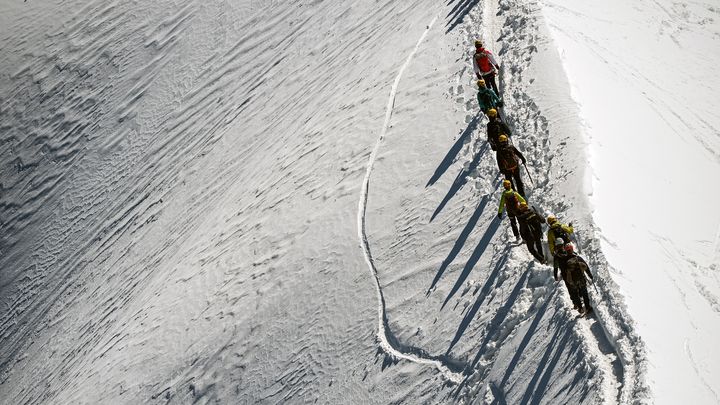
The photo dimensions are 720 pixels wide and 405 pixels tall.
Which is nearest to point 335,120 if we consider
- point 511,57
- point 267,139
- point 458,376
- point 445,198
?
point 267,139

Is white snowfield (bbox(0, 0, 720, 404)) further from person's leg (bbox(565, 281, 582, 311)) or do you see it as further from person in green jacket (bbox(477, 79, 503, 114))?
person in green jacket (bbox(477, 79, 503, 114))

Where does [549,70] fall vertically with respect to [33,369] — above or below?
above

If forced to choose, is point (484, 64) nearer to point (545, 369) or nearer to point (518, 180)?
point (518, 180)

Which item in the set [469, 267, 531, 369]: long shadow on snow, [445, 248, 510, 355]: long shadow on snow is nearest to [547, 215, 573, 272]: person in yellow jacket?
[469, 267, 531, 369]: long shadow on snow

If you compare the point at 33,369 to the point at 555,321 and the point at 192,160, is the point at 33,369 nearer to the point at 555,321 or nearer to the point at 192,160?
the point at 192,160

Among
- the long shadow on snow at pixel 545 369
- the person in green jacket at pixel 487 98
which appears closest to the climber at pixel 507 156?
the person in green jacket at pixel 487 98

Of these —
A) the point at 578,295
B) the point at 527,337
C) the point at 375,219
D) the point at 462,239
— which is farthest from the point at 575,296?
the point at 375,219
